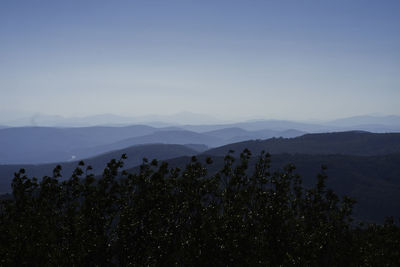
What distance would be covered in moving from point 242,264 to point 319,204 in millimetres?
6415

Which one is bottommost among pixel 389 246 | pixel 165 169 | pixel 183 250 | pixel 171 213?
pixel 389 246

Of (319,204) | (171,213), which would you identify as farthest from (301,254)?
(171,213)

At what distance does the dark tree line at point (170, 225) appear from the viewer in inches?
464

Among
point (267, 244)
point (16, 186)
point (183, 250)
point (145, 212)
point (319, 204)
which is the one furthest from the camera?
point (319, 204)

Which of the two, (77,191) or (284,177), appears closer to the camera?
(77,191)

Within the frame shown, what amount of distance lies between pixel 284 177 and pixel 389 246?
554cm

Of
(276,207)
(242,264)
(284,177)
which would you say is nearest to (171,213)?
(242,264)

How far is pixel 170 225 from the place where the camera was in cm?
1340

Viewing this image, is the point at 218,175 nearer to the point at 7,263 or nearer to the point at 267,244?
the point at 267,244

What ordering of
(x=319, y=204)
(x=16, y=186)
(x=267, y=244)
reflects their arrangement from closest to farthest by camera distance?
(x=16, y=186)
(x=267, y=244)
(x=319, y=204)

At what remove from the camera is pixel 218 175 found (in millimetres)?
14883

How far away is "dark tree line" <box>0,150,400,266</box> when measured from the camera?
11797 millimetres

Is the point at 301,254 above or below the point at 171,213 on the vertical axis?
below

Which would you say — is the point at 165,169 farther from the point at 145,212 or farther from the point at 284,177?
the point at 284,177
